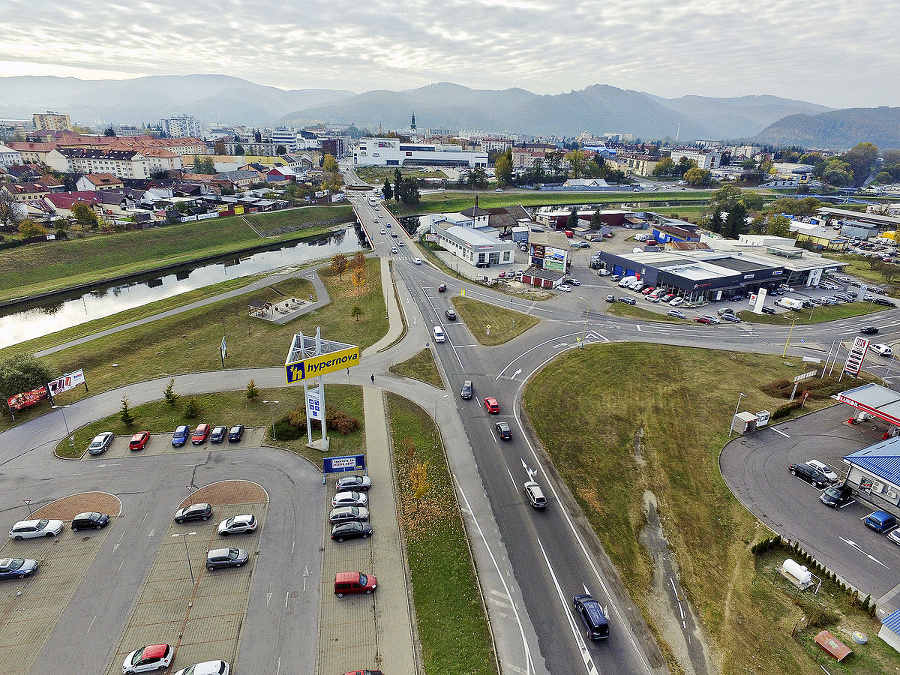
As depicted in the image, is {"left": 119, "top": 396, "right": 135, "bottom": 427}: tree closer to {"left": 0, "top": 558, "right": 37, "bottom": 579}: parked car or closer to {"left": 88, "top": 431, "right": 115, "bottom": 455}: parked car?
{"left": 88, "top": 431, "right": 115, "bottom": 455}: parked car

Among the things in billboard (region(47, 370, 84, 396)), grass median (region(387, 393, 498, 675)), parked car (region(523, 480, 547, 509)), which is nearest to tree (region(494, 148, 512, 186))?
grass median (region(387, 393, 498, 675))

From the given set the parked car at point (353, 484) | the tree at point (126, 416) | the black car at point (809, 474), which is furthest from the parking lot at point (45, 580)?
the black car at point (809, 474)

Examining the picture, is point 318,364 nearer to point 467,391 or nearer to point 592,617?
point 467,391

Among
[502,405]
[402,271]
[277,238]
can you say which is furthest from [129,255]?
[502,405]

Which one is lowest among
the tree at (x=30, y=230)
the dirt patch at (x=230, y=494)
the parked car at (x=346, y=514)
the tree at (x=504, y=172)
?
the dirt patch at (x=230, y=494)

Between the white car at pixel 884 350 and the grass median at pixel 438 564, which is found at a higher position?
the white car at pixel 884 350

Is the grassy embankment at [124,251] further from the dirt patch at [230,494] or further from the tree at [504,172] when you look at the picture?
the tree at [504,172]

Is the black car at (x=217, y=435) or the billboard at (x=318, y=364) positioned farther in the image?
the black car at (x=217, y=435)
